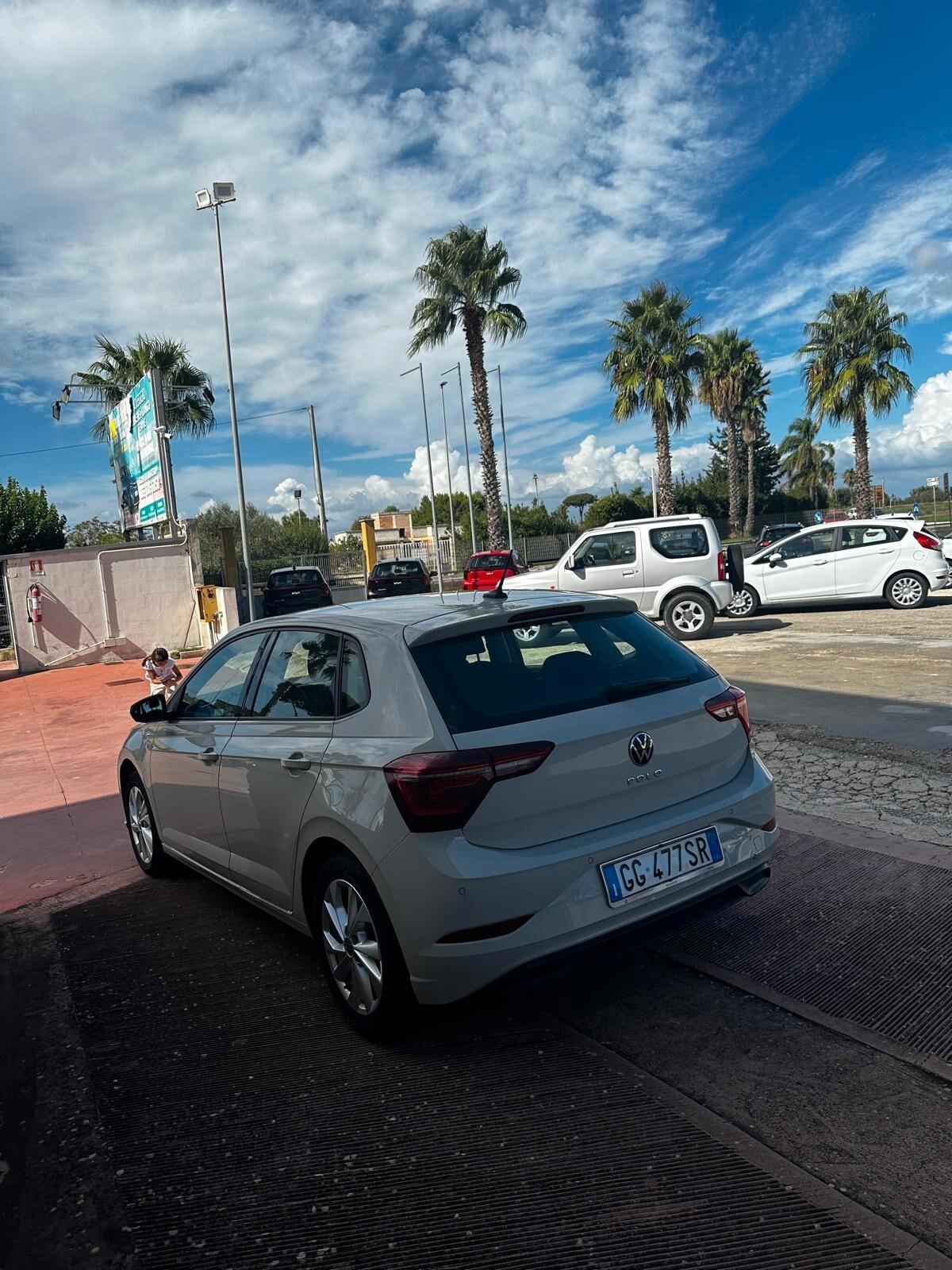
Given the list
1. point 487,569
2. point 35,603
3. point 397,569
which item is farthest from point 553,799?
point 397,569

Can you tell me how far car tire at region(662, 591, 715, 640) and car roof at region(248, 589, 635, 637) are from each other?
34.7 feet

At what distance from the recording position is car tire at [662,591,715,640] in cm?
1431

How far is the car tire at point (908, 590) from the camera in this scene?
602 inches

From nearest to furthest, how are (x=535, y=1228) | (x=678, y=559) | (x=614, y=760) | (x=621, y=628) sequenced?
(x=535, y=1228) → (x=614, y=760) → (x=621, y=628) → (x=678, y=559)

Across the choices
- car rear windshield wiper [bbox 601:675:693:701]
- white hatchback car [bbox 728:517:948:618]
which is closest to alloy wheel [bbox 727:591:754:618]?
white hatchback car [bbox 728:517:948:618]

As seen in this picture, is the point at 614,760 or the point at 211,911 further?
the point at 211,911

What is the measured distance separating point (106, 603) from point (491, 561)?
1142 centimetres

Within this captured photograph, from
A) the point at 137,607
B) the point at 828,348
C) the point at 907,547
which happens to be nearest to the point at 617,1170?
the point at 907,547

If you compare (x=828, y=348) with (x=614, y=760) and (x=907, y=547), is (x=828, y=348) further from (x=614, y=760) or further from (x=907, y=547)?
(x=614, y=760)

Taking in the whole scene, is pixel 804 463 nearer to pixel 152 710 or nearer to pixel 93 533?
pixel 93 533

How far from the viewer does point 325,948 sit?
11.5 ft

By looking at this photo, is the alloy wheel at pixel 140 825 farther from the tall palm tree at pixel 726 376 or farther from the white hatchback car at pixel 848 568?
the tall palm tree at pixel 726 376

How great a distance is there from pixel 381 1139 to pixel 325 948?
81 centimetres

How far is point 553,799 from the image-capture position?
3.04 metres
